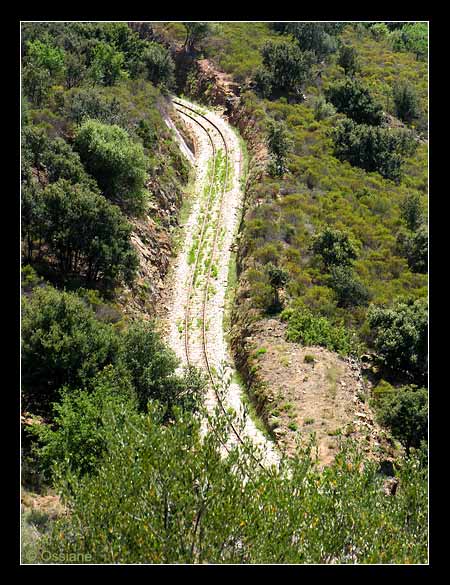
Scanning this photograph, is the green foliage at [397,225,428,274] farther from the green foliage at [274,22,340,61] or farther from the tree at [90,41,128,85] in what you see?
the green foliage at [274,22,340,61]

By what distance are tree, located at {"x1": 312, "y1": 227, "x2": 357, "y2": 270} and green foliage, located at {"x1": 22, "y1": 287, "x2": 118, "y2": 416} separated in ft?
58.4

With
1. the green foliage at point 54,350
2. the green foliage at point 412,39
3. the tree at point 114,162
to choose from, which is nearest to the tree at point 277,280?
the tree at point 114,162

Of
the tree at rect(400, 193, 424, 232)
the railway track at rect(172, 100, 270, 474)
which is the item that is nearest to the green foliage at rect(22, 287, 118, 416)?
the railway track at rect(172, 100, 270, 474)

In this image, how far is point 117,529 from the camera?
1475cm

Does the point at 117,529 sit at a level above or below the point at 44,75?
below

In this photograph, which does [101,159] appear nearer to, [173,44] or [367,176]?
[367,176]

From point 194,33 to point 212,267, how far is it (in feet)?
127

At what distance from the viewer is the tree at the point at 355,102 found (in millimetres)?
57969

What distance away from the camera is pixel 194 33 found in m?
70.8

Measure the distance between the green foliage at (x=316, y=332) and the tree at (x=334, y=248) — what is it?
5.76 m

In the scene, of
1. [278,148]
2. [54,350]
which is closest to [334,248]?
[278,148]

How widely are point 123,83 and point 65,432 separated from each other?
1509 inches

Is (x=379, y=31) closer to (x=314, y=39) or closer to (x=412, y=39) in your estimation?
(x=412, y=39)

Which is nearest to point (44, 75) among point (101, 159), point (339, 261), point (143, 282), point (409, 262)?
point (101, 159)
